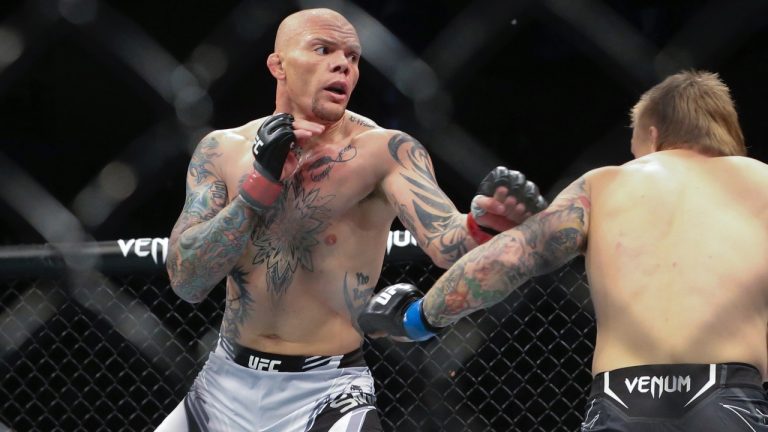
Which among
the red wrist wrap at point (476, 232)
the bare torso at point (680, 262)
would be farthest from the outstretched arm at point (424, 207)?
the bare torso at point (680, 262)

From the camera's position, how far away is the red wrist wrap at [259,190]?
7.12 feet

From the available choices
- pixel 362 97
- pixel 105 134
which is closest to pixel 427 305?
pixel 362 97

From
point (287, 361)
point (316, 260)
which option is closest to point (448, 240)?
point (316, 260)

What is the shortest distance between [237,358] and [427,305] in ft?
1.69

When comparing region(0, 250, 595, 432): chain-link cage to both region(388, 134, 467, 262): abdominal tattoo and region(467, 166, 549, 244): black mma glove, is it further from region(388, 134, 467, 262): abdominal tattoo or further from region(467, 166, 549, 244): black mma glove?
region(467, 166, 549, 244): black mma glove

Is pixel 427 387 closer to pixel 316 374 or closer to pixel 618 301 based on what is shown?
pixel 316 374

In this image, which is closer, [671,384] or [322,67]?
[671,384]

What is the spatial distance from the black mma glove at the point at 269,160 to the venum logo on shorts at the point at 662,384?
2.57 ft

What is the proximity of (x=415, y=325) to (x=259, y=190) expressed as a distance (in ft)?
1.35

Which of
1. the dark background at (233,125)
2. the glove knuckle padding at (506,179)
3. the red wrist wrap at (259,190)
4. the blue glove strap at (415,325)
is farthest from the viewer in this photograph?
the dark background at (233,125)

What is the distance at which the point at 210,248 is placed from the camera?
225cm

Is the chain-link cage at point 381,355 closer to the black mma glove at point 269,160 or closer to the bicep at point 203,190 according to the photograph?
the bicep at point 203,190

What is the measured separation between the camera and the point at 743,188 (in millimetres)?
2037

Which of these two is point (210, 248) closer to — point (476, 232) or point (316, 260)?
point (316, 260)
